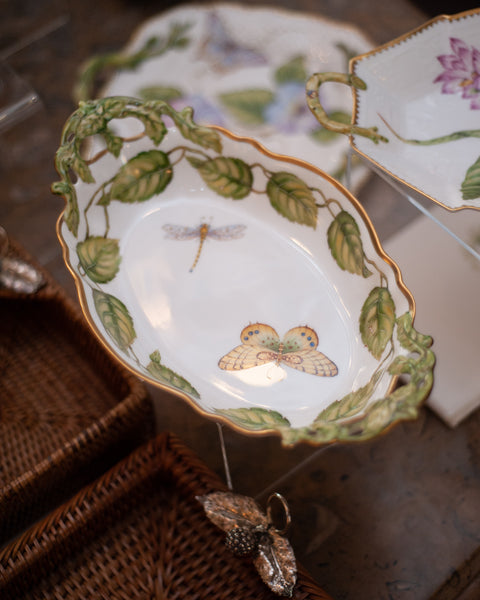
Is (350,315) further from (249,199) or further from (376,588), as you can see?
(376,588)

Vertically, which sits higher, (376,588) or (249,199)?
(249,199)

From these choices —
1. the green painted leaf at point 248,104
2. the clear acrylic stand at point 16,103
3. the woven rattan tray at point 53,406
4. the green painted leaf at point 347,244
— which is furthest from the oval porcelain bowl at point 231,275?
the green painted leaf at point 248,104

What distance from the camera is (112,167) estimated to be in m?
0.55

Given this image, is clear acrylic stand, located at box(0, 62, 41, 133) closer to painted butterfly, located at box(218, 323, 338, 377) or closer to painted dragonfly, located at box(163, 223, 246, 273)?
painted dragonfly, located at box(163, 223, 246, 273)

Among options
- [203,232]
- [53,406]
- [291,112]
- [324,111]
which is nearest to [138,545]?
[53,406]

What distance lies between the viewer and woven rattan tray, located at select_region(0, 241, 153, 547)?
1.78 ft

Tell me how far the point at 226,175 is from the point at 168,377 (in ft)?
0.70

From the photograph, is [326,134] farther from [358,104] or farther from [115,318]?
[115,318]

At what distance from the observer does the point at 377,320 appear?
46 centimetres

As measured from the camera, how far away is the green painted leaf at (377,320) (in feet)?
→ 1.46

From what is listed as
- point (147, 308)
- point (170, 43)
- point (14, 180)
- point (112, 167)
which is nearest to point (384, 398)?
point (147, 308)

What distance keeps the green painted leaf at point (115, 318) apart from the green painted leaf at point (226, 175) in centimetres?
15

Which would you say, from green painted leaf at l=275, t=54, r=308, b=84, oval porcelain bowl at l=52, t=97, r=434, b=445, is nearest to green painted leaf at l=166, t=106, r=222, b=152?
oval porcelain bowl at l=52, t=97, r=434, b=445

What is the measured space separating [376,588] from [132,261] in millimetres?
382
